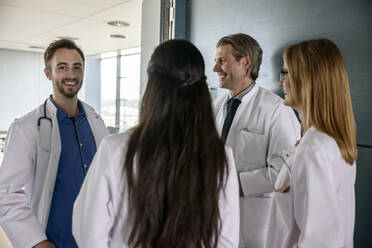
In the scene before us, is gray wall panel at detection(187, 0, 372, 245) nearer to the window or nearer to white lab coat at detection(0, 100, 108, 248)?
white lab coat at detection(0, 100, 108, 248)

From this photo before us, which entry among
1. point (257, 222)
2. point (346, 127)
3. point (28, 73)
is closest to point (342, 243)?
point (346, 127)

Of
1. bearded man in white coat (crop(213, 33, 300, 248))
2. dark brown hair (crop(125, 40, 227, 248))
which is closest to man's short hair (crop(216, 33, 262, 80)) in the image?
bearded man in white coat (crop(213, 33, 300, 248))

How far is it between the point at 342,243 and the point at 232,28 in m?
1.63

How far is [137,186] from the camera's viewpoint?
839 millimetres

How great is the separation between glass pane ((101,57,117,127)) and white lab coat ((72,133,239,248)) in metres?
10.3

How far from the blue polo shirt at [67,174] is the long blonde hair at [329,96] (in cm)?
109

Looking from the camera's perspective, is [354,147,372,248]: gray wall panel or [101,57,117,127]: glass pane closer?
[354,147,372,248]: gray wall panel

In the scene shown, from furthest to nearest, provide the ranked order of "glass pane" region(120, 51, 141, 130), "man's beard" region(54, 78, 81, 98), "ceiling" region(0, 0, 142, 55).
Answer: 1. "glass pane" region(120, 51, 141, 130)
2. "ceiling" region(0, 0, 142, 55)
3. "man's beard" region(54, 78, 81, 98)

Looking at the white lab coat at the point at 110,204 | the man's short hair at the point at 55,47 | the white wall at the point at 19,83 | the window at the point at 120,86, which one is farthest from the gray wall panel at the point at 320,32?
the white wall at the point at 19,83

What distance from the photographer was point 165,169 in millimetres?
849

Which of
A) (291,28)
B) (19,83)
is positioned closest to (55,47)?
(291,28)

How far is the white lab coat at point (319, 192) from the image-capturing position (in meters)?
1.04

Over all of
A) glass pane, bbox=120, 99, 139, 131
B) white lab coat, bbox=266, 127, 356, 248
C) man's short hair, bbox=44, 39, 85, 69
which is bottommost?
glass pane, bbox=120, 99, 139, 131

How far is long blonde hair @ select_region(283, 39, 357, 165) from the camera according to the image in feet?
3.62
